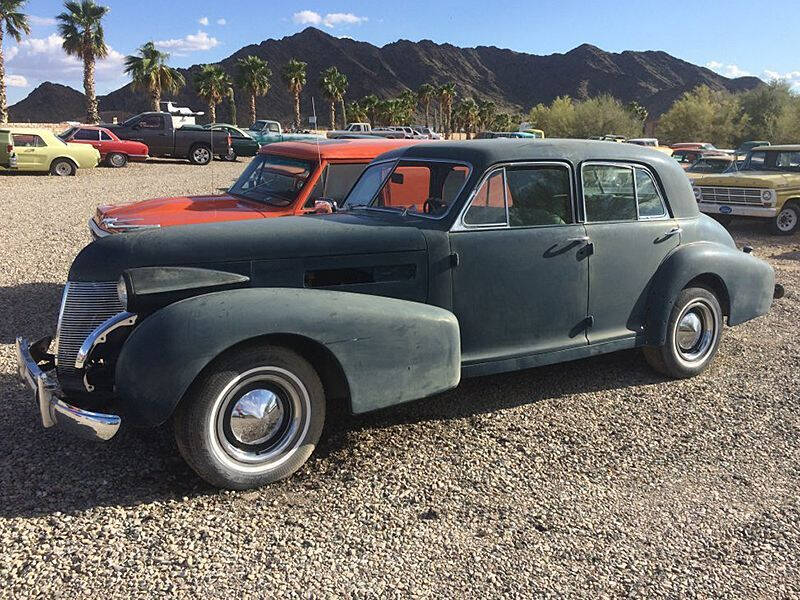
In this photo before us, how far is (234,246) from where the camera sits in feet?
11.9

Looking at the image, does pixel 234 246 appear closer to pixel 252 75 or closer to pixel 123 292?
pixel 123 292

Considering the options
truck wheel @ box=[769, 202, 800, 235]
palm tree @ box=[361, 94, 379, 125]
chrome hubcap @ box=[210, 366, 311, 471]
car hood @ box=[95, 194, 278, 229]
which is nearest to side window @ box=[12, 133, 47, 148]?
car hood @ box=[95, 194, 278, 229]

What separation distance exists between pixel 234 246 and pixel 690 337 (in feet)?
11.2

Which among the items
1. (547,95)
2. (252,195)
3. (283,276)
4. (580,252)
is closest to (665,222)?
(580,252)

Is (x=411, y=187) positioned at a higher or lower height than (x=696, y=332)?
higher

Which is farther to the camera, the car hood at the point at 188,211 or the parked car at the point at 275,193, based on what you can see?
the parked car at the point at 275,193

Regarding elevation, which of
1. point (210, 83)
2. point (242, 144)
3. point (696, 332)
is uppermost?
point (210, 83)

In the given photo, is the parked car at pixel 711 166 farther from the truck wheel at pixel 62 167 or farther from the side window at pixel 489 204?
the truck wheel at pixel 62 167

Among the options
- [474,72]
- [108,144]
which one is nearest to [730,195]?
[108,144]

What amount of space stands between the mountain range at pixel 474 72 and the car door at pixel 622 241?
467ft

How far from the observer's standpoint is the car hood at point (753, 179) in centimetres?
1295

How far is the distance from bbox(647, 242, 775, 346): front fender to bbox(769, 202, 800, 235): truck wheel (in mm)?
8782

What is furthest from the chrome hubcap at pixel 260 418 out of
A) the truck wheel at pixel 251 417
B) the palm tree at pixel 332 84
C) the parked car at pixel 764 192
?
the palm tree at pixel 332 84

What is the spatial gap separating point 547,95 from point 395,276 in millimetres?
170581
